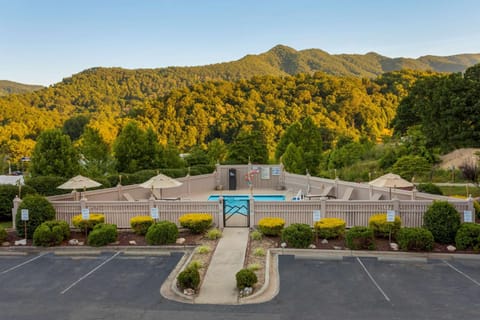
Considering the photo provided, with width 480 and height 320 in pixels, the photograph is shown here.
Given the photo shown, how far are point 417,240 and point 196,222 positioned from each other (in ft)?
23.0

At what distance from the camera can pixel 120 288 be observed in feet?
27.0

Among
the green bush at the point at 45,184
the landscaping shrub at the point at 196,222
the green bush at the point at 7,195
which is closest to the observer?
the landscaping shrub at the point at 196,222

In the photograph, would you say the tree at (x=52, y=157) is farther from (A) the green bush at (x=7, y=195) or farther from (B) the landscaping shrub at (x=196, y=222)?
(B) the landscaping shrub at (x=196, y=222)

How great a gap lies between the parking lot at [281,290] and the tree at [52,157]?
959 centimetres

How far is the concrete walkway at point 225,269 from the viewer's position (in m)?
7.71

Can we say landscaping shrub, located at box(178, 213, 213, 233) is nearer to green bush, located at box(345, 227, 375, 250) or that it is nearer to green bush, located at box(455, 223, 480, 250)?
green bush, located at box(345, 227, 375, 250)

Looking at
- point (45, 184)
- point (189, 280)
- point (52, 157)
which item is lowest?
point (189, 280)

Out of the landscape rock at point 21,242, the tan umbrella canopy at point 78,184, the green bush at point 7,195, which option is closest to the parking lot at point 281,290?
the landscape rock at point 21,242

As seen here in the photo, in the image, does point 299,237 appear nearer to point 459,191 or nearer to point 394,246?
point 394,246

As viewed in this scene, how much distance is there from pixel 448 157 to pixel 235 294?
2738 cm

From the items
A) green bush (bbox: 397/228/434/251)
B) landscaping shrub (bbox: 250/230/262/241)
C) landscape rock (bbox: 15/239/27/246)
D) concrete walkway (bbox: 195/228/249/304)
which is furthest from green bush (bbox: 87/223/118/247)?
green bush (bbox: 397/228/434/251)

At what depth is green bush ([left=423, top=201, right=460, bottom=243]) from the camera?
434 inches

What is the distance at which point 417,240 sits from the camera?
34.6 ft

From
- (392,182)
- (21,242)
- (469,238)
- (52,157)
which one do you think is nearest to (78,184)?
(21,242)
